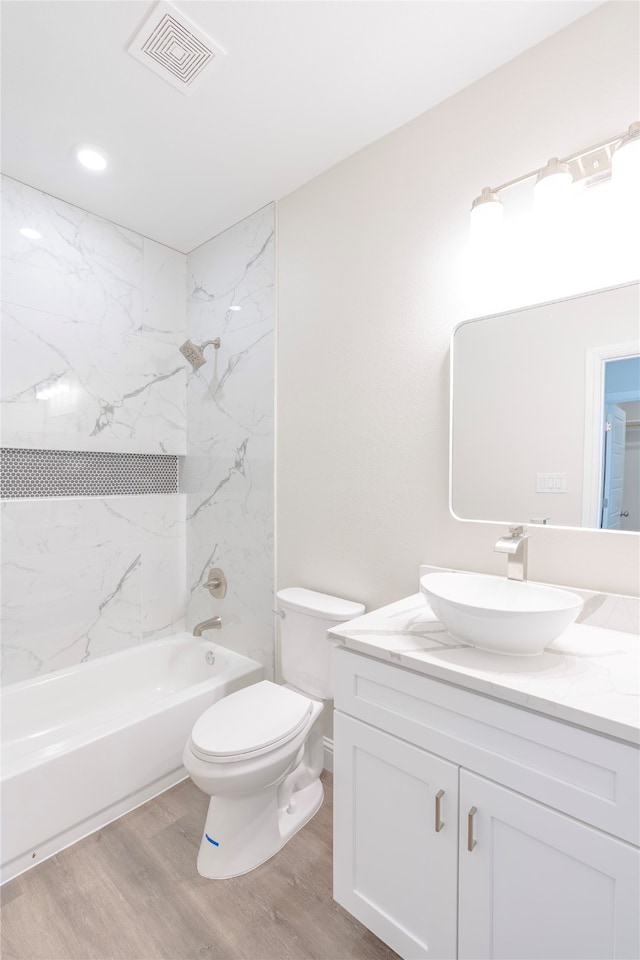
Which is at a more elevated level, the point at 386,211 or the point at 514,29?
the point at 514,29

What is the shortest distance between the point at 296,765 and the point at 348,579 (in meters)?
0.73

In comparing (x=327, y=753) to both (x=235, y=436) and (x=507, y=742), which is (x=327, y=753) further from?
(x=235, y=436)

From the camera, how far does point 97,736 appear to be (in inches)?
68.2

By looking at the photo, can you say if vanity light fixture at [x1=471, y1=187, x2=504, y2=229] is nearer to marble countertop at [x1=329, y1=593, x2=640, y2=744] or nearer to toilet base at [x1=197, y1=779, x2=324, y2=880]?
marble countertop at [x1=329, y1=593, x2=640, y2=744]

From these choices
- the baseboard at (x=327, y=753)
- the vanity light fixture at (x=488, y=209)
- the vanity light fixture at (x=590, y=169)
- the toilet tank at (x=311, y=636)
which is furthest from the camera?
the baseboard at (x=327, y=753)

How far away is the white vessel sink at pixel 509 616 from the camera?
100cm

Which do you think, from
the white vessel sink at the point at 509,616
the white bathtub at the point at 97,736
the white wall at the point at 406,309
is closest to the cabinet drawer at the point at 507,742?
the white vessel sink at the point at 509,616

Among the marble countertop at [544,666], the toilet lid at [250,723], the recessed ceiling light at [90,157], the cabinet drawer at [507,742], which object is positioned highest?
the recessed ceiling light at [90,157]

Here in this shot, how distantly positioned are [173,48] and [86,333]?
131 centimetres

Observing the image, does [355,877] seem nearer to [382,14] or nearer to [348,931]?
[348,931]

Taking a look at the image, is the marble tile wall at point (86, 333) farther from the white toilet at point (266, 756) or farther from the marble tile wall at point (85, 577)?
the white toilet at point (266, 756)

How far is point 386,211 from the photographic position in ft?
6.03

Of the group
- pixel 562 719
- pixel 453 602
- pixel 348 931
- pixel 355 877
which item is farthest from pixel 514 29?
pixel 348 931

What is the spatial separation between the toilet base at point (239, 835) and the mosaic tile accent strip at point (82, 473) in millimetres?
1572
